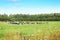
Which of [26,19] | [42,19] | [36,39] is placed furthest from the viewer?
[42,19]

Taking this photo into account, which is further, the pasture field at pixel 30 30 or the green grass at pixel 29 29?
the green grass at pixel 29 29

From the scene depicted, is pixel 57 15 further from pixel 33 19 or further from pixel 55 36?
pixel 55 36

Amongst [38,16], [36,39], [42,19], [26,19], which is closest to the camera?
[36,39]

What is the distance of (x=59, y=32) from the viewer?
580cm

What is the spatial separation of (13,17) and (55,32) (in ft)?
39.7

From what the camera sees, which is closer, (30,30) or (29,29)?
(30,30)

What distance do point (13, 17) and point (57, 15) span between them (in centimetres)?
462

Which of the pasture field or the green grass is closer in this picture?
the pasture field

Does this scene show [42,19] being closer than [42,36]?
No

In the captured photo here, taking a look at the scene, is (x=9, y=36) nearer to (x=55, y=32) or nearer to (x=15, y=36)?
(x=15, y=36)

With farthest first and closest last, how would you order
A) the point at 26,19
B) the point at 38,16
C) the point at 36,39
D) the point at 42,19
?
the point at 38,16, the point at 42,19, the point at 26,19, the point at 36,39

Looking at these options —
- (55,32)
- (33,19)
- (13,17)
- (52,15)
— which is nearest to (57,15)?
(52,15)

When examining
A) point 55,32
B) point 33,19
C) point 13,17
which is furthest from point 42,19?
point 55,32

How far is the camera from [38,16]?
68.1 feet
